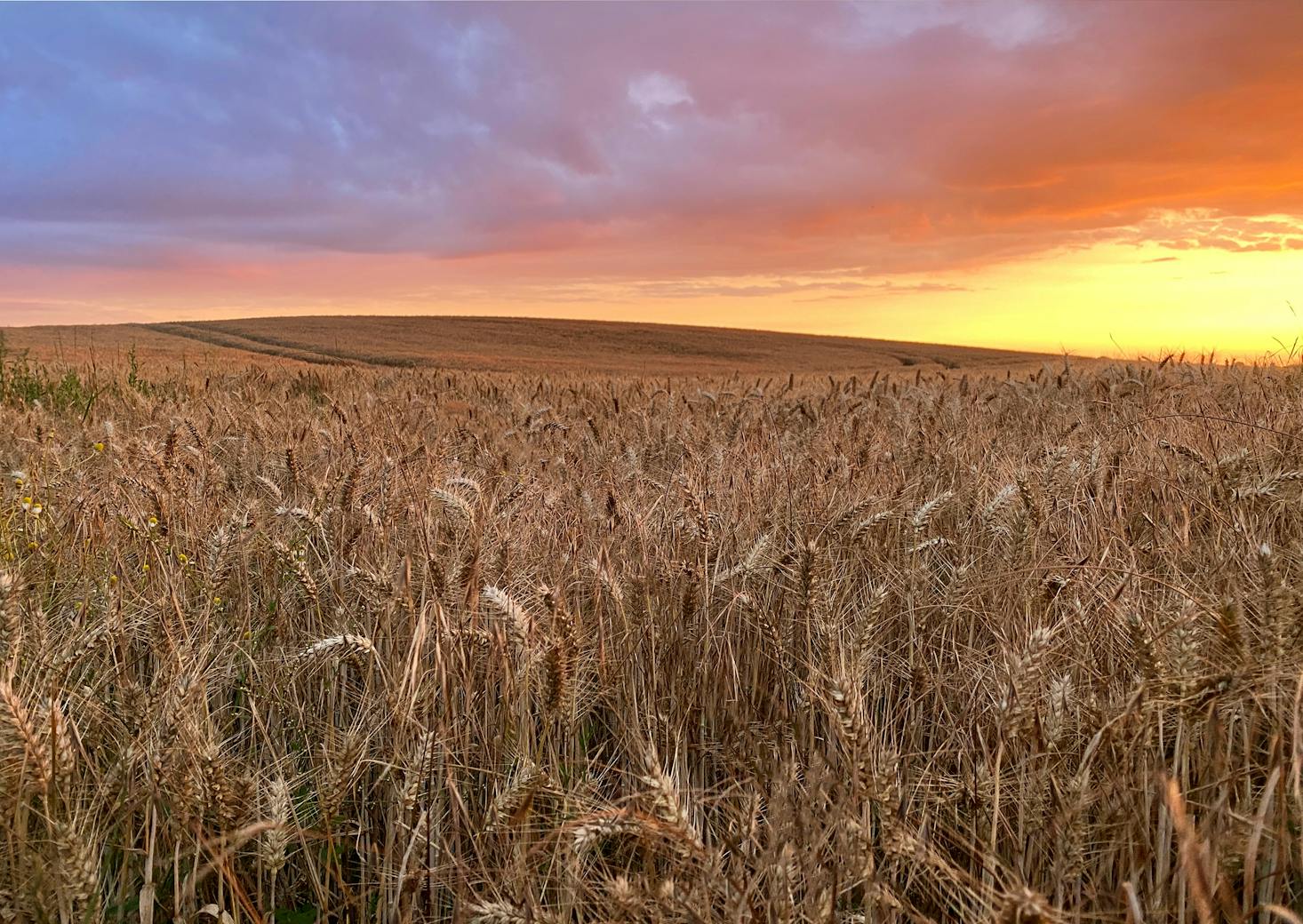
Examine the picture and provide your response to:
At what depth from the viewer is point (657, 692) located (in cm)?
210

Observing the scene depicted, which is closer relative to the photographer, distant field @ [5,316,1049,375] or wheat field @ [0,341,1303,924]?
wheat field @ [0,341,1303,924]

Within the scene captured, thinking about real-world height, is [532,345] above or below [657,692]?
above

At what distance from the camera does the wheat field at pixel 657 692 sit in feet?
4.31

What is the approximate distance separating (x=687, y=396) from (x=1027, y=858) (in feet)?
21.1

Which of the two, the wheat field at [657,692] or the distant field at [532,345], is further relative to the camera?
the distant field at [532,345]

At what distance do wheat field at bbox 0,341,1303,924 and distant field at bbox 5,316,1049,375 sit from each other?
972 inches

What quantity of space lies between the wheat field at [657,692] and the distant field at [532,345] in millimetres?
24693

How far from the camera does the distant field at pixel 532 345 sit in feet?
108

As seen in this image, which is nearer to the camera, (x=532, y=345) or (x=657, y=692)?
(x=657, y=692)

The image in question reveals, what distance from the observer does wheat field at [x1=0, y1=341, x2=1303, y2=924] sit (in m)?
1.31

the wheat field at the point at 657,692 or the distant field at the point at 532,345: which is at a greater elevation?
the distant field at the point at 532,345

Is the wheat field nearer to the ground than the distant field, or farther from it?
nearer to the ground

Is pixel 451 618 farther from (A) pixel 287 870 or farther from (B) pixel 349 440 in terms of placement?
(B) pixel 349 440

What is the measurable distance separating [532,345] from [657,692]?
41.4 meters
